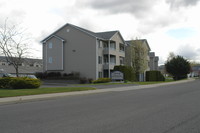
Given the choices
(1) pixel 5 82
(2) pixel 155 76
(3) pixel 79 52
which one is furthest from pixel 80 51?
(1) pixel 5 82

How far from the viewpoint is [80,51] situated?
1721 inches

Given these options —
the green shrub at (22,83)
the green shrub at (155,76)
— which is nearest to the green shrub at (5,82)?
the green shrub at (22,83)

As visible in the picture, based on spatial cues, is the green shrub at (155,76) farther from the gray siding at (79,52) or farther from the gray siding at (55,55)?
the gray siding at (55,55)

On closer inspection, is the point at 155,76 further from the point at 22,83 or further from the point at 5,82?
the point at 5,82

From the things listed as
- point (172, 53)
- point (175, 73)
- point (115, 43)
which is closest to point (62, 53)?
point (115, 43)

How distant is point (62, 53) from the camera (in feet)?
148

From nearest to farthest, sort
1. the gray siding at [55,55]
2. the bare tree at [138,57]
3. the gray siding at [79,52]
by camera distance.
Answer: the gray siding at [79,52], the gray siding at [55,55], the bare tree at [138,57]

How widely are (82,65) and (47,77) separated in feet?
23.1

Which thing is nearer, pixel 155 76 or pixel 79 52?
pixel 79 52

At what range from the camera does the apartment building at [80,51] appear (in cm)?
Answer: 4266

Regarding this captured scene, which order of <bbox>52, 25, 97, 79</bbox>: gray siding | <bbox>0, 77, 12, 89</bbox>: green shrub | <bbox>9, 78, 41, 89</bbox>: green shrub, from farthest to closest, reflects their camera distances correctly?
<bbox>52, 25, 97, 79</bbox>: gray siding < <bbox>0, 77, 12, 89</bbox>: green shrub < <bbox>9, 78, 41, 89</bbox>: green shrub

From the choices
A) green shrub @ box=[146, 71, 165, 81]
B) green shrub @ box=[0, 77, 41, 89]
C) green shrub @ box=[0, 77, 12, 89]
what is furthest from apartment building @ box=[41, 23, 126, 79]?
green shrub @ box=[0, 77, 12, 89]

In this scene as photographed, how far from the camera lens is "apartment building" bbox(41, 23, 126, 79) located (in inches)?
1679

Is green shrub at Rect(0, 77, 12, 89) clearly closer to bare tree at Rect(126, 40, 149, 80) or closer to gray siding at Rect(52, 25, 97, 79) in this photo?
gray siding at Rect(52, 25, 97, 79)
